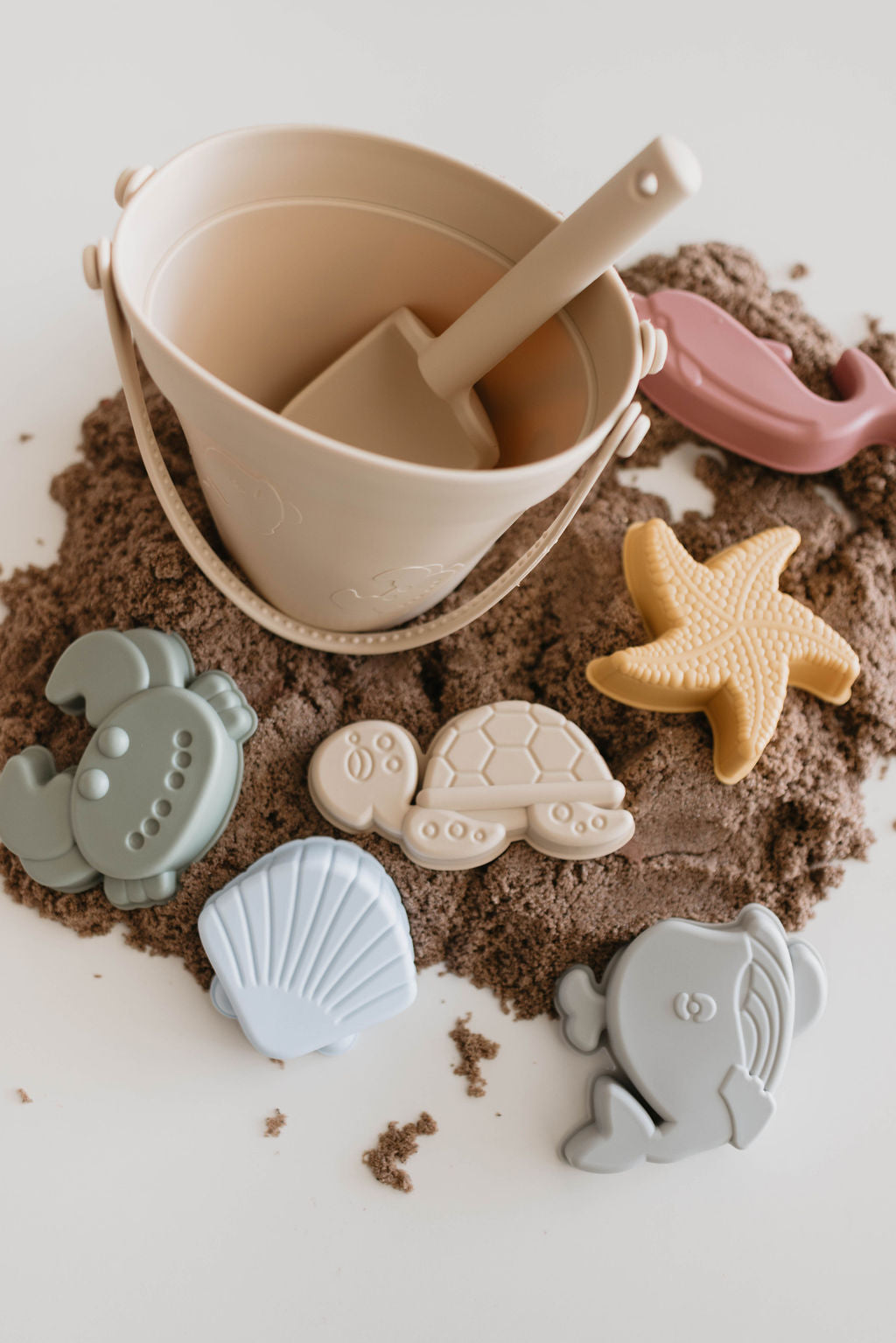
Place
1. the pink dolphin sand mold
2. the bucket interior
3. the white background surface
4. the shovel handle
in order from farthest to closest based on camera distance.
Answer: the pink dolphin sand mold, the white background surface, the bucket interior, the shovel handle

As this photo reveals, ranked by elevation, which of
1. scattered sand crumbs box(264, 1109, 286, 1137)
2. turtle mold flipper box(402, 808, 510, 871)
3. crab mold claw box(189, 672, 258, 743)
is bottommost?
scattered sand crumbs box(264, 1109, 286, 1137)

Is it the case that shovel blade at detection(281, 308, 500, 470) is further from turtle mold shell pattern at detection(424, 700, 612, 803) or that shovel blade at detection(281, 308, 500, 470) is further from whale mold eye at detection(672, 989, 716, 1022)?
whale mold eye at detection(672, 989, 716, 1022)

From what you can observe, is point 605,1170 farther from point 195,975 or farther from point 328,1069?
point 195,975

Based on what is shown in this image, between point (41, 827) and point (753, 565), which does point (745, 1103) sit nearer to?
point (753, 565)

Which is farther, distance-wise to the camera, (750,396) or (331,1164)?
(750,396)

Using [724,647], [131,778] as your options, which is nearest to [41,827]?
[131,778]

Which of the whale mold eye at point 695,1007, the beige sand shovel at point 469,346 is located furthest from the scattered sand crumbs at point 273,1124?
the beige sand shovel at point 469,346

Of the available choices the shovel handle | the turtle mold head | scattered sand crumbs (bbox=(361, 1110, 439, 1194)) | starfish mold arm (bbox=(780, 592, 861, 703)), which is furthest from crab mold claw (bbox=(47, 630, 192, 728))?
starfish mold arm (bbox=(780, 592, 861, 703))
